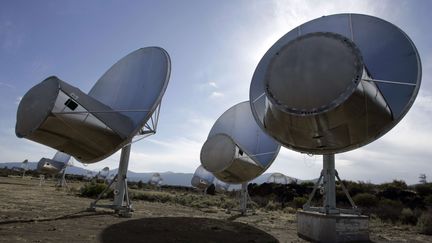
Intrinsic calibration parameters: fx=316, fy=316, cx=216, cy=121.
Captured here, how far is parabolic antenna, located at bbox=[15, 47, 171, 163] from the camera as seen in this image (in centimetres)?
1101

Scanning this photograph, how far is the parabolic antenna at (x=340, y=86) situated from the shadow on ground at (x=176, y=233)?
3890 mm

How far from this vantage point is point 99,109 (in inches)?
513

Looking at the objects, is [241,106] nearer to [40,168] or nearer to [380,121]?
[380,121]

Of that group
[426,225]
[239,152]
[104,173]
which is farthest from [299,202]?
[104,173]

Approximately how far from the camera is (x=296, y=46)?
9.73m

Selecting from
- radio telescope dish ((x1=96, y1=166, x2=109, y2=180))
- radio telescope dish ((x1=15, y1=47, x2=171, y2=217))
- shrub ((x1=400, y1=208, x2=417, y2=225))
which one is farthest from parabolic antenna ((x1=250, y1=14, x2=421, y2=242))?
radio telescope dish ((x1=96, y1=166, x2=109, y2=180))

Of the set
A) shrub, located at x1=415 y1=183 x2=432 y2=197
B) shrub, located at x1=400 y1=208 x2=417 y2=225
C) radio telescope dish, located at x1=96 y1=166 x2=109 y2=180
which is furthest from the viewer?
radio telescope dish, located at x1=96 y1=166 x2=109 y2=180

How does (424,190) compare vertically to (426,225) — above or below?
above

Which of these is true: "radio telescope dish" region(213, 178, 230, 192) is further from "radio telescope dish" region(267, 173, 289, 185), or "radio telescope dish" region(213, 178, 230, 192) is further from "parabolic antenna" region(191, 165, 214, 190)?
"radio telescope dish" region(267, 173, 289, 185)

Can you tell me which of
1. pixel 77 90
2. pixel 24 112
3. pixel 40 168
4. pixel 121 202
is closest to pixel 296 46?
pixel 77 90

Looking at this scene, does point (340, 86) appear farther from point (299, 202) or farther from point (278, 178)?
point (278, 178)

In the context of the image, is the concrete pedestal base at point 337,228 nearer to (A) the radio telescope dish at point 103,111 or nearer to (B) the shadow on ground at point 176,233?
(B) the shadow on ground at point 176,233

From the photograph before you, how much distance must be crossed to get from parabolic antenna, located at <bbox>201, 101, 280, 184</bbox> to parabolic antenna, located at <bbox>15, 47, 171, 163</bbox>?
5789 mm

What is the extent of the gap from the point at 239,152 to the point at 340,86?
35.2 ft
